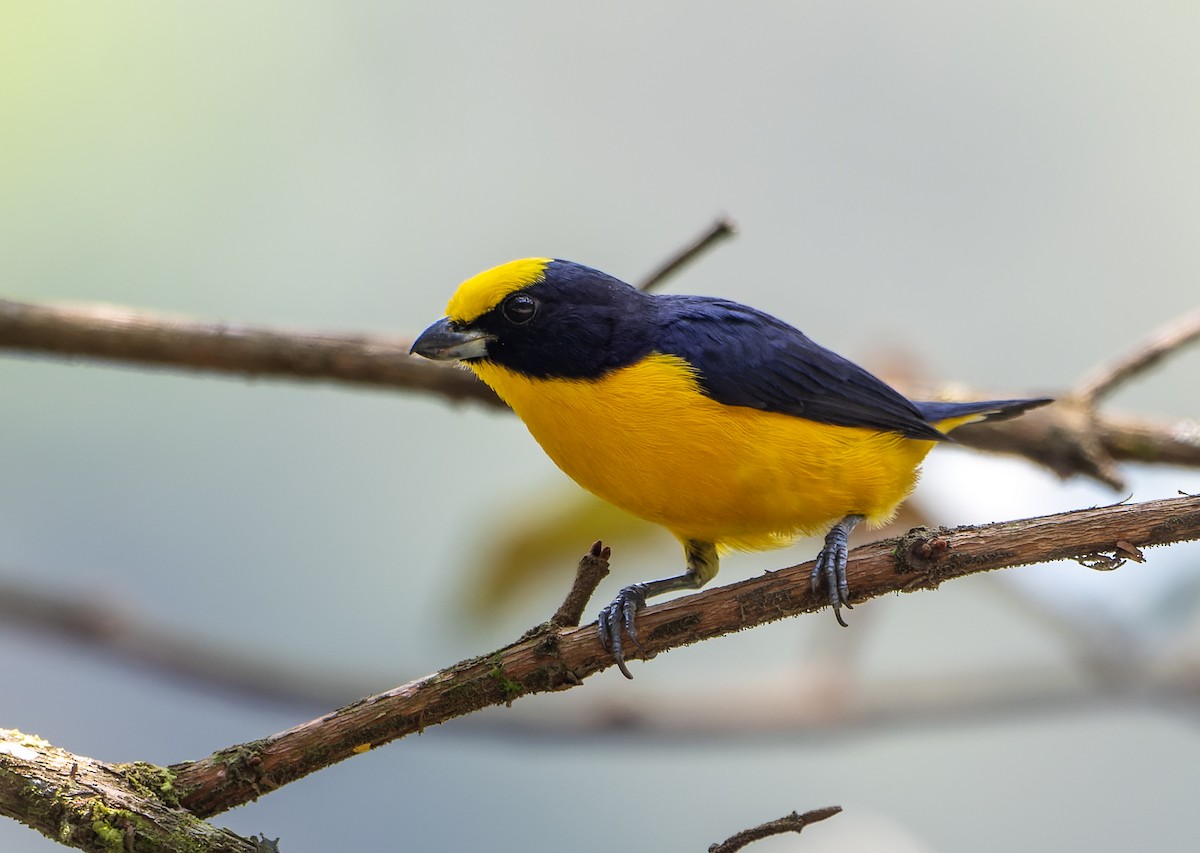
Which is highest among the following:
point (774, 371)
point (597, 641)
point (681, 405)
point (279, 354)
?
point (279, 354)

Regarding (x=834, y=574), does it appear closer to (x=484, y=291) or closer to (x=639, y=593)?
(x=639, y=593)

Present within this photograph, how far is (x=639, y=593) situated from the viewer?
3.10 m

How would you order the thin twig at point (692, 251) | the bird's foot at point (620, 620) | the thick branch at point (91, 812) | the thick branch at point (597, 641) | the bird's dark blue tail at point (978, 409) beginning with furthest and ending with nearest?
the thin twig at point (692, 251) → the bird's dark blue tail at point (978, 409) → the bird's foot at point (620, 620) → the thick branch at point (597, 641) → the thick branch at point (91, 812)

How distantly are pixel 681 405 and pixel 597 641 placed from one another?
2.49 feet

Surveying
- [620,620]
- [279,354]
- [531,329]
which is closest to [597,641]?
[620,620]

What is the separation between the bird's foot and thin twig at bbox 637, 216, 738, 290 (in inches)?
48.6

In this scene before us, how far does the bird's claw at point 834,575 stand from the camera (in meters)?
2.52

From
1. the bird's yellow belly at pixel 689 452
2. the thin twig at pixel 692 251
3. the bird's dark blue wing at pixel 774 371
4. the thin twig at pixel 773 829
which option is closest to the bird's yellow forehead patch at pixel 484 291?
the bird's yellow belly at pixel 689 452

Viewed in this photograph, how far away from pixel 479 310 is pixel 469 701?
1137 millimetres

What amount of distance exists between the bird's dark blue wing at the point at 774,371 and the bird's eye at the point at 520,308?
372 millimetres

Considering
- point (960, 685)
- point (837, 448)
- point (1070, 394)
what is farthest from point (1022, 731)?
point (837, 448)

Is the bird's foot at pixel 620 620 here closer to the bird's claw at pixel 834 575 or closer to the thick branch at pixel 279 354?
the bird's claw at pixel 834 575

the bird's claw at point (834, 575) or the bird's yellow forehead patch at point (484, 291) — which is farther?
the bird's yellow forehead patch at point (484, 291)

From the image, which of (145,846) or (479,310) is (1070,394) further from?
(145,846)
